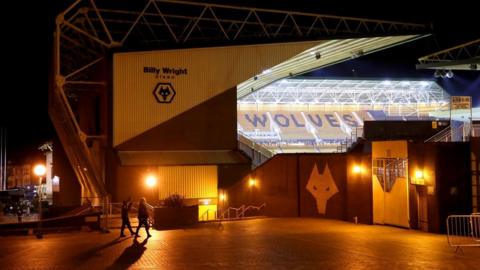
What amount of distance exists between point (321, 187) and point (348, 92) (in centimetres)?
2049

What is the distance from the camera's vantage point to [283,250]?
16516 mm

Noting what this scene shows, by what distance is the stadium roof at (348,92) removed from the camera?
42594 millimetres

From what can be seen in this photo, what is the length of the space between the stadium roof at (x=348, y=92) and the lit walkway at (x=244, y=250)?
21.7m

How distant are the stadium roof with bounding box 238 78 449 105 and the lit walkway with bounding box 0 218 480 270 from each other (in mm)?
21653

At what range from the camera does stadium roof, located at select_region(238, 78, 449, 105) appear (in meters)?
42.6

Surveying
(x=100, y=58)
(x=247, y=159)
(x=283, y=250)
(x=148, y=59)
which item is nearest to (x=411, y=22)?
(x=247, y=159)

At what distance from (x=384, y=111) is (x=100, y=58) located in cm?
2687

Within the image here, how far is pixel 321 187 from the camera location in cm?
2659

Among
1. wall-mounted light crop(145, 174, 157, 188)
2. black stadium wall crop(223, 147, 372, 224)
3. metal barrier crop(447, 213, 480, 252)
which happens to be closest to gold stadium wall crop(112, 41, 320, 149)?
wall-mounted light crop(145, 174, 157, 188)

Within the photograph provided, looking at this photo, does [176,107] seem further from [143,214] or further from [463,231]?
[463,231]

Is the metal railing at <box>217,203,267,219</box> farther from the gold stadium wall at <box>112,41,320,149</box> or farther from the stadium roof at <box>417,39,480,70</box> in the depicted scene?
the stadium roof at <box>417,39,480,70</box>

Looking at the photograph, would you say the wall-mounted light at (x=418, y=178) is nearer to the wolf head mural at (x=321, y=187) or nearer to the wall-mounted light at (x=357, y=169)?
the wall-mounted light at (x=357, y=169)

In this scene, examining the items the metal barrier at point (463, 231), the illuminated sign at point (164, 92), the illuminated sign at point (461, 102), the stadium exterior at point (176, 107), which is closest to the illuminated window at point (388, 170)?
the stadium exterior at point (176, 107)

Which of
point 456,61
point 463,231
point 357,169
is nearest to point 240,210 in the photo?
point 357,169
